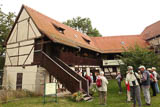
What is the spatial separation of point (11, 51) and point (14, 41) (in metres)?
1.15

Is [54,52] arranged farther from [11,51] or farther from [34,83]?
[11,51]

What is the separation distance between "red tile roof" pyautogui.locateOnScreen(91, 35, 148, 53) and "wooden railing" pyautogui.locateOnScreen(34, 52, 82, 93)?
12.4 m

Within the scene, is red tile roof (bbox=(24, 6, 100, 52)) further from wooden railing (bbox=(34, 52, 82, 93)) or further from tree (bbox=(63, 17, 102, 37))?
tree (bbox=(63, 17, 102, 37))

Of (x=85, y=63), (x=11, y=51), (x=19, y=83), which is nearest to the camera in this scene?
(x=19, y=83)

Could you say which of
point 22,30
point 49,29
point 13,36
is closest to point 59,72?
point 49,29

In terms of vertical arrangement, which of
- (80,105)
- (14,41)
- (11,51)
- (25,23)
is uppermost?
(25,23)

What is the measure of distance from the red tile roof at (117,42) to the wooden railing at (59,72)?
12.4 meters

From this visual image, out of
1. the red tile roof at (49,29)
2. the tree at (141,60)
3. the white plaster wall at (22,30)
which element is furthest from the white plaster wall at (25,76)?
the tree at (141,60)

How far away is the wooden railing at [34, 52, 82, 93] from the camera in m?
8.53

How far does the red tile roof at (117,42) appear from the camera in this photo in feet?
70.3

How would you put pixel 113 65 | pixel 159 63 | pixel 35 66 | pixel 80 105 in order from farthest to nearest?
pixel 113 65, pixel 35 66, pixel 159 63, pixel 80 105

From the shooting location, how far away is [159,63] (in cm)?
976

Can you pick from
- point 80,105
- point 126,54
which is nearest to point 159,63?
point 126,54

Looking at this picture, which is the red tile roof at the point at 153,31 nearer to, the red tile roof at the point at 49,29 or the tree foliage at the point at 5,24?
the red tile roof at the point at 49,29
